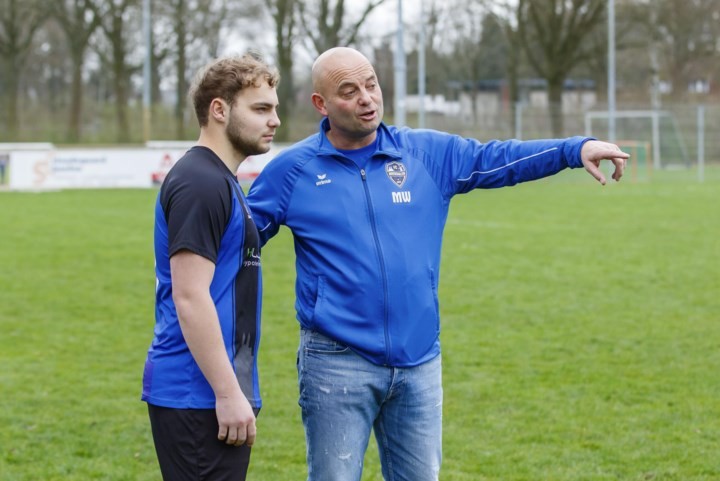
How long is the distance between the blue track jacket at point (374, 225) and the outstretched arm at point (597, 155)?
0.05 metres

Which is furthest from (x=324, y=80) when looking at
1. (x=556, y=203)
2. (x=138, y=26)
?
(x=138, y=26)

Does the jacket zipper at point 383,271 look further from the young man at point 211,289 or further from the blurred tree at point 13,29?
the blurred tree at point 13,29

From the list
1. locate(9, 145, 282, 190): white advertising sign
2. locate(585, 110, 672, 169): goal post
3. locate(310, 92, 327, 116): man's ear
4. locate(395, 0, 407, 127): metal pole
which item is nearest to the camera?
locate(310, 92, 327, 116): man's ear

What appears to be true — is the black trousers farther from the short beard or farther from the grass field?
the grass field

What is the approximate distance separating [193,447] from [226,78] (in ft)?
3.57

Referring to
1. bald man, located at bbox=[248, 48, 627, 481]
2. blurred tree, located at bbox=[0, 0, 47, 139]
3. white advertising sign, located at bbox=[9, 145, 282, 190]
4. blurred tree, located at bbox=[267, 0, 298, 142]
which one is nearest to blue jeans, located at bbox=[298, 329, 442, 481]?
bald man, located at bbox=[248, 48, 627, 481]

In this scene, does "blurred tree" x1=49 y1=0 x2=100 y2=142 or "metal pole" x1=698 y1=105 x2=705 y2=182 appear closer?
"metal pole" x1=698 y1=105 x2=705 y2=182

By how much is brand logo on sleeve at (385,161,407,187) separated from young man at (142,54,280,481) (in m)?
0.52

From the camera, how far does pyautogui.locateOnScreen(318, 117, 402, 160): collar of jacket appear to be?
140 inches

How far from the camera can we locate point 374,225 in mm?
3479

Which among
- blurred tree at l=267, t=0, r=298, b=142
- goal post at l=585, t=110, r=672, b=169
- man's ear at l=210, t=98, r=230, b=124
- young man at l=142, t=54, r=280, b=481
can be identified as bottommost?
young man at l=142, t=54, r=280, b=481

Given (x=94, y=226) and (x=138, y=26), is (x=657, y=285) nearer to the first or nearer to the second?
(x=94, y=226)

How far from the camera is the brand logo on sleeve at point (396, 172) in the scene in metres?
3.55

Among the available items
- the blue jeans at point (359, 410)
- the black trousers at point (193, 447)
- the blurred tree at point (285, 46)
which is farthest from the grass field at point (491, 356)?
the blurred tree at point (285, 46)
